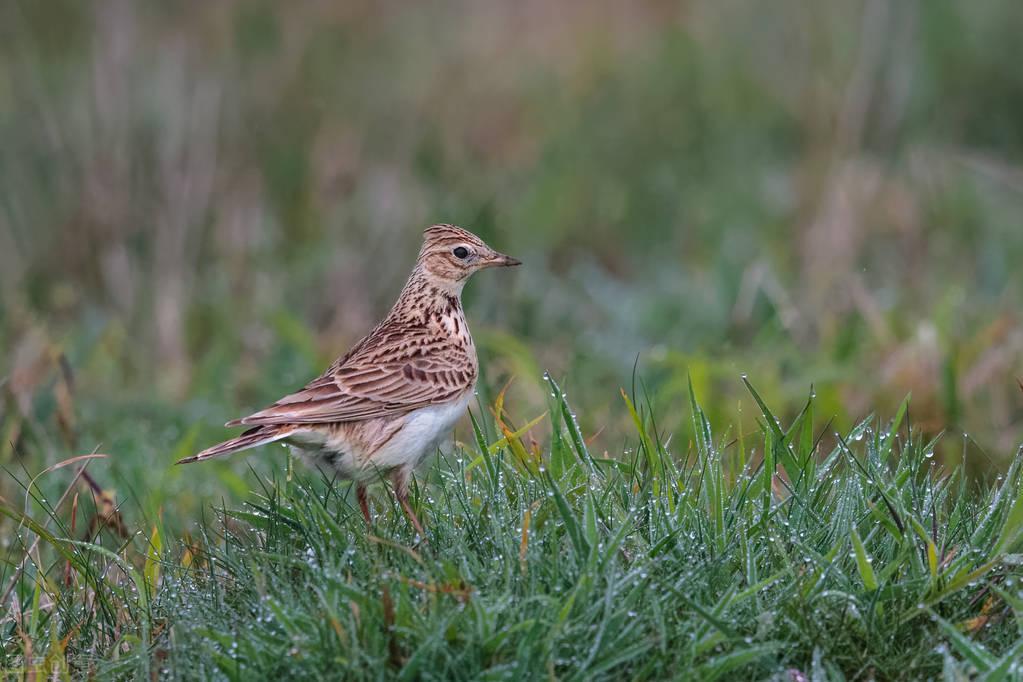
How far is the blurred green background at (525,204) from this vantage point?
714 centimetres

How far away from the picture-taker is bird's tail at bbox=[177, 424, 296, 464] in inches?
179

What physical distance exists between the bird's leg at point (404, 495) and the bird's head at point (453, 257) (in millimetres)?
1075

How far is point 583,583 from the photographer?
355cm

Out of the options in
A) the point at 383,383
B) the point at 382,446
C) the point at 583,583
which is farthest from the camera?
the point at 383,383

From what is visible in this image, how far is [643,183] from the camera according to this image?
10.8 metres

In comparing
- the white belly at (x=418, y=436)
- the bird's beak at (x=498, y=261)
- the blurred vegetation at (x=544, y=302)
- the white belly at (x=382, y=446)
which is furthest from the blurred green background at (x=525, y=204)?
the white belly at (x=418, y=436)

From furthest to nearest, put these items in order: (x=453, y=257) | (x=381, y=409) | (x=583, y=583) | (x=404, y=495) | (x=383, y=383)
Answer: (x=453, y=257) → (x=383, y=383) → (x=381, y=409) → (x=404, y=495) → (x=583, y=583)

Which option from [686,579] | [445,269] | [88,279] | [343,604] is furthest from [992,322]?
[88,279]

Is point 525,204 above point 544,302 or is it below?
above

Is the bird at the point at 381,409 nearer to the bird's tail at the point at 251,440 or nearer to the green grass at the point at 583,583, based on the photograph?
the bird's tail at the point at 251,440

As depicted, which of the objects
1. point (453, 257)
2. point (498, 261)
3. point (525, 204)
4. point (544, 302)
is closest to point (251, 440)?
point (453, 257)

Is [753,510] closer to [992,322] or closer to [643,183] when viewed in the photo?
[992,322]

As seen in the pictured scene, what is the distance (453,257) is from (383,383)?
2.64ft

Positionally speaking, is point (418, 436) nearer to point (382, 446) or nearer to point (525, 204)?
point (382, 446)
